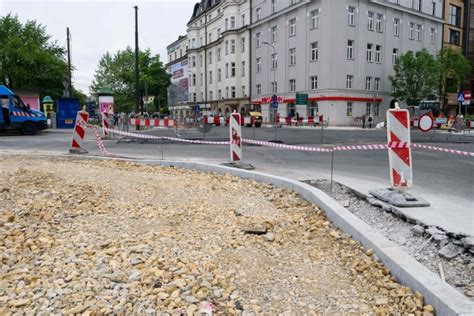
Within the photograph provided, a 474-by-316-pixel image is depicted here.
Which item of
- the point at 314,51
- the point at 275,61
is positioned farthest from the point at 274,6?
the point at 314,51

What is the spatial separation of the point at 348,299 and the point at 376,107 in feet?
153

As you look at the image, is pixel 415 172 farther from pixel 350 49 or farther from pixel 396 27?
pixel 396 27

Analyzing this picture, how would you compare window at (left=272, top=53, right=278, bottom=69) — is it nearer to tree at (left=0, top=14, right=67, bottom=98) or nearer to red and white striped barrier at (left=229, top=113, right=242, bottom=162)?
tree at (left=0, top=14, right=67, bottom=98)

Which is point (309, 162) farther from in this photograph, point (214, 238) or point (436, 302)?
point (436, 302)

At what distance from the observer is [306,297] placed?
3.22m

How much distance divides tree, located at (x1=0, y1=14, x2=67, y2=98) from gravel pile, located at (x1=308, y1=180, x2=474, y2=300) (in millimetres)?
39867

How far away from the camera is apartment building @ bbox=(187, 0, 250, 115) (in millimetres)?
60125

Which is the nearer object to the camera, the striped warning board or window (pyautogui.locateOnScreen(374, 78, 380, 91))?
the striped warning board

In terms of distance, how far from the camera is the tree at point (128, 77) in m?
72.8

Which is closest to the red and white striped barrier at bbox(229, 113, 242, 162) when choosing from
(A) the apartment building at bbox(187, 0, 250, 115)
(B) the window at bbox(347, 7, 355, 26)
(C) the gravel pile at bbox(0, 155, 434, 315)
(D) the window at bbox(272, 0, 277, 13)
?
(C) the gravel pile at bbox(0, 155, 434, 315)

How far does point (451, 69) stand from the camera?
5034cm

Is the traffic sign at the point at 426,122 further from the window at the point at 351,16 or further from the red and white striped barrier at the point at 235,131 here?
the window at the point at 351,16

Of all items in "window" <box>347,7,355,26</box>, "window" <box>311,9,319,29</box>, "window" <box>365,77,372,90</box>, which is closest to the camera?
"window" <box>347,7,355,26</box>

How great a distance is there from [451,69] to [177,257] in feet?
181
